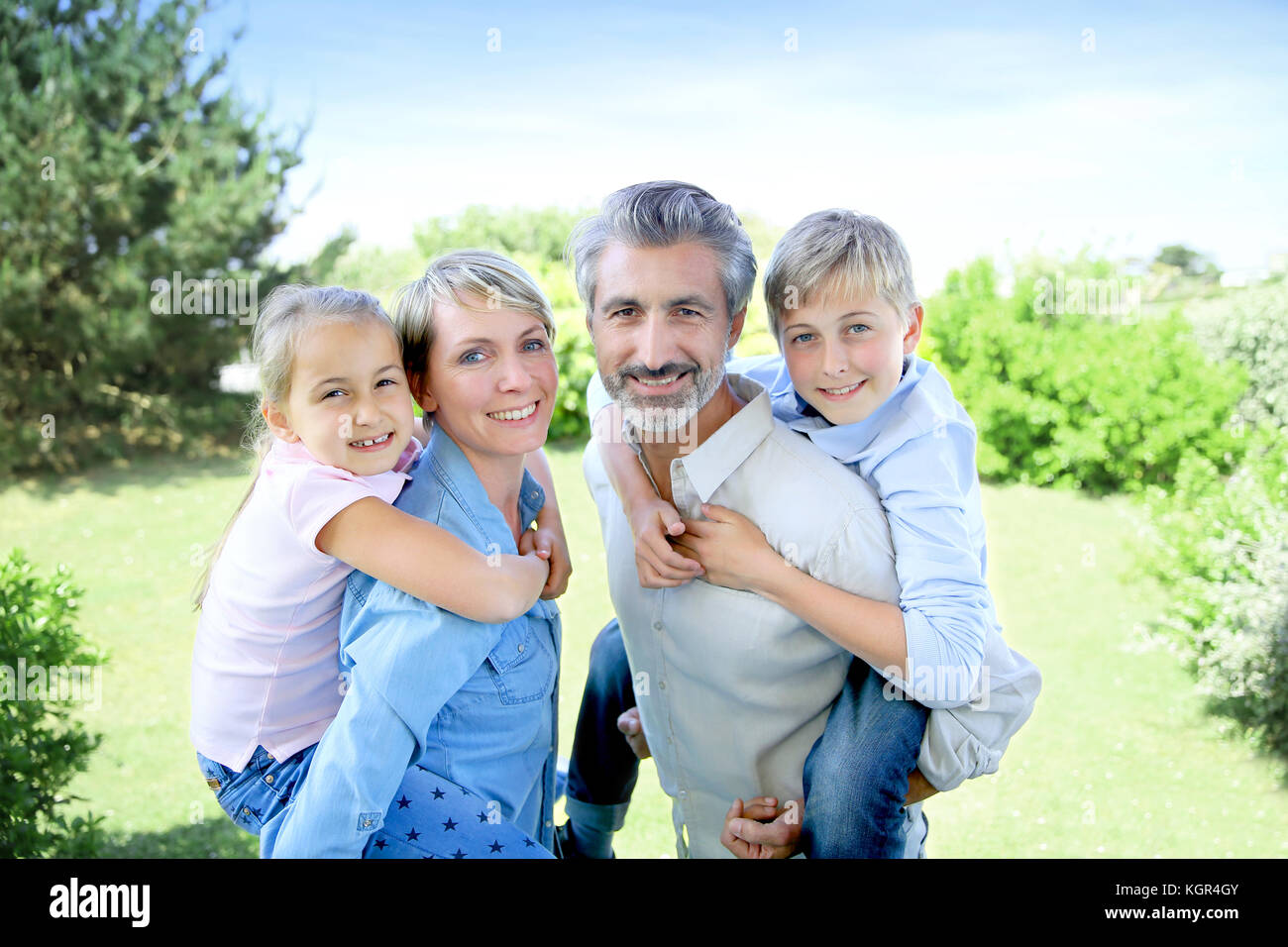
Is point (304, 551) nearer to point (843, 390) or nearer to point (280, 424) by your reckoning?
point (280, 424)

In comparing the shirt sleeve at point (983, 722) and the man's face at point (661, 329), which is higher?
the man's face at point (661, 329)

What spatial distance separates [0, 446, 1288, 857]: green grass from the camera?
4.55 meters

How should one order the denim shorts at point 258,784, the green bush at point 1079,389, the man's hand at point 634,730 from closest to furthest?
the denim shorts at point 258,784
the man's hand at point 634,730
the green bush at point 1079,389

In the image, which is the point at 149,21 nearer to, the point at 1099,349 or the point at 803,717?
the point at 1099,349

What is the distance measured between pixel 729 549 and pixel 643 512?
24cm

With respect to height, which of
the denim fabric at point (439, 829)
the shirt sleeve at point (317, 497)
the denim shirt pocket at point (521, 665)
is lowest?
the denim fabric at point (439, 829)

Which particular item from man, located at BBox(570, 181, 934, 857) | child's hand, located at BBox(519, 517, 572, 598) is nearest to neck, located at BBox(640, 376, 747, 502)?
man, located at BBox(570, 181, 934, 857)

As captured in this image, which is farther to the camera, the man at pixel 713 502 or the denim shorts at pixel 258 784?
the man at pixel 713 502

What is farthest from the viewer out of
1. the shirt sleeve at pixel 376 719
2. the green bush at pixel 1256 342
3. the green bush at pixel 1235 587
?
the green bush at pixel 1256 342

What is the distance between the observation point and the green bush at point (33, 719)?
330 cm

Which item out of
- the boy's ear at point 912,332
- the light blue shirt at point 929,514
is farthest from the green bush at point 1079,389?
the light blue shirt at point 929,514

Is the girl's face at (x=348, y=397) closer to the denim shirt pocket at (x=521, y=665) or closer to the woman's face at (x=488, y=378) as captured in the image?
the woman's face at (x=488, y=378)

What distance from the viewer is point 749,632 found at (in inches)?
93.4

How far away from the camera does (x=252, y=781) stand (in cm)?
209
